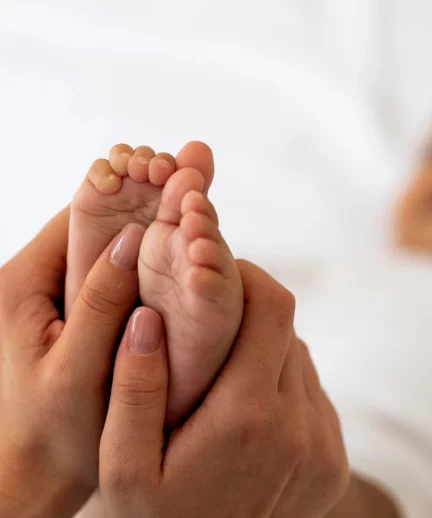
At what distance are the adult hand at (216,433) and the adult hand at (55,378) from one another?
3cm

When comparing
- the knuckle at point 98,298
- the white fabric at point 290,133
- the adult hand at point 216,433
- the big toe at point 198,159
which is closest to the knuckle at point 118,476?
the adult hand at point 216,433

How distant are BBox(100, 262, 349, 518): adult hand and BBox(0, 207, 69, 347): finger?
0.31 feet

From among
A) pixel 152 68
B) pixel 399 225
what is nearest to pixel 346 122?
pixel 399 225

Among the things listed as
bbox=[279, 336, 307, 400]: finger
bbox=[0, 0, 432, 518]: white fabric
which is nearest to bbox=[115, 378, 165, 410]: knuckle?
bbox=[279, 336, 307, 400]: finger

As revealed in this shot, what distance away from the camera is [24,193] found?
105 centimetres

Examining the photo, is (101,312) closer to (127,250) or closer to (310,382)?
(127,250)

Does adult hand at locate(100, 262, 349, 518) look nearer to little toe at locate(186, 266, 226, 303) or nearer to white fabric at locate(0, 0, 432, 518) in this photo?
little toe at locate(186, 266, 226, 303)

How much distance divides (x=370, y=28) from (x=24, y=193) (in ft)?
2.39

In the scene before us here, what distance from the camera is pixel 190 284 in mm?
390

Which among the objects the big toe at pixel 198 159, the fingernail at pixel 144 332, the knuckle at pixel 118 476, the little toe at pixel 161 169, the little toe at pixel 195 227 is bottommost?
the knuckle at pixel 118 476

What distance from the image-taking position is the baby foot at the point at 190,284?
39 centimetres

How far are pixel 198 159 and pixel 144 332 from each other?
132 mm

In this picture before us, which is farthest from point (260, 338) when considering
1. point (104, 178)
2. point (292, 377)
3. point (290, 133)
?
point (290, 133)

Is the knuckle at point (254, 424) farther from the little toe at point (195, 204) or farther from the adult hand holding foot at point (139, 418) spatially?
the little toe at point (195, 204)
